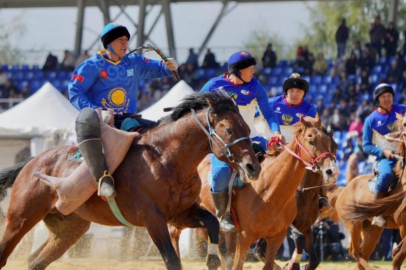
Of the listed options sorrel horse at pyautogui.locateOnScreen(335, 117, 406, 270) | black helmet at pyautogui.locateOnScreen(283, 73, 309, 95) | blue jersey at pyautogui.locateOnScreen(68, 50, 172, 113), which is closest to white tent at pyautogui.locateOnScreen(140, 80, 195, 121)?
sorrel horse at pyautogui.locateOnScreen(335, 117, 406, 270)

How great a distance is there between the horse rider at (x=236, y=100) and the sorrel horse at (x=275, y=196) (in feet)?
0.59

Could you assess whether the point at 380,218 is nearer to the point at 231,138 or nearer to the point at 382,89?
the point at 382,89

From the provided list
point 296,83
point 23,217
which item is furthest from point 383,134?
point 23,217

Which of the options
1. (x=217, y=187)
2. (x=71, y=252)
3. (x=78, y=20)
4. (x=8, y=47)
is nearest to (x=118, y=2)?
(x=78, y=20)

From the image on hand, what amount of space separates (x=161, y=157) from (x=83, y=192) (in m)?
0.85

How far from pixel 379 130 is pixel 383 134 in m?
0.08

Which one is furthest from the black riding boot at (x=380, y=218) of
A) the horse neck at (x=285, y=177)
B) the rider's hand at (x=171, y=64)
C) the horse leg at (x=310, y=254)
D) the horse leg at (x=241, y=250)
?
the rider's hand at (x=171, y=64)

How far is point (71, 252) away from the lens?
1335 cm

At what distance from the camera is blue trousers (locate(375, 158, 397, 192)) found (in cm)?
1107

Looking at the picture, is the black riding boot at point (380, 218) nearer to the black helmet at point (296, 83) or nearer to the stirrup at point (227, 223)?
the black helmet at point (296, 83)

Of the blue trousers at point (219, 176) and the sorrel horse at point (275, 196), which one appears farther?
the blue trousers at point (219, 176)

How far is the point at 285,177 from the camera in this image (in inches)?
329

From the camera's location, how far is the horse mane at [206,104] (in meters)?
6.91

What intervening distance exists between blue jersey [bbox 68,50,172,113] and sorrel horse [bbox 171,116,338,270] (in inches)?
60.5
